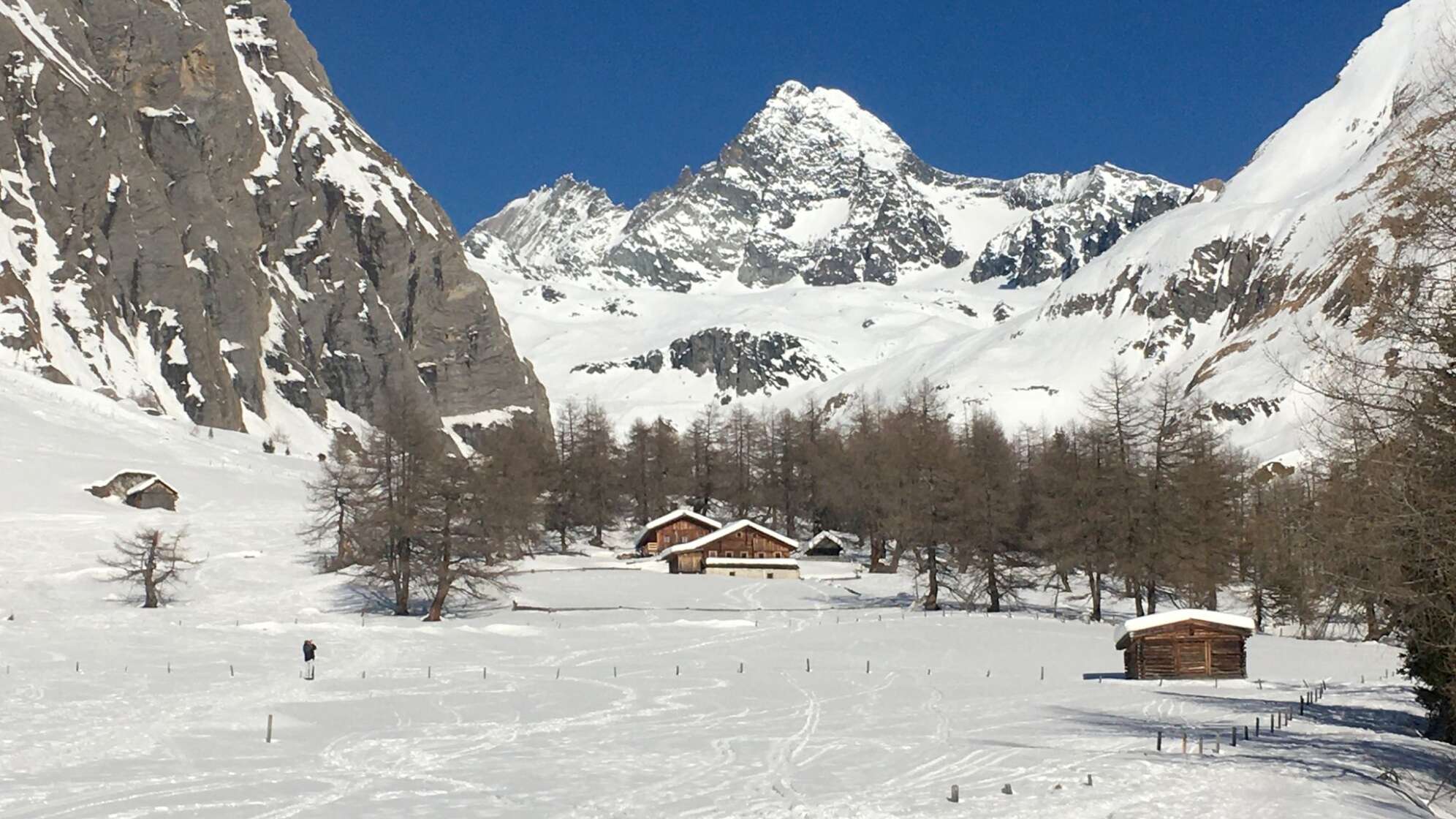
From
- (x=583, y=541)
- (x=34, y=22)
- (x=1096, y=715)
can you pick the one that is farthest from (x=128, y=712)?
(x=34, y=22)

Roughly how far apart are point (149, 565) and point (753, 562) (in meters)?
35.2

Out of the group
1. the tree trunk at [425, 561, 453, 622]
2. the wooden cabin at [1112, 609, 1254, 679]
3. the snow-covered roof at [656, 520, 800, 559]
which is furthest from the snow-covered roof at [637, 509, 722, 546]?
the wooden cabin at [1112, 609, 1254, 679]

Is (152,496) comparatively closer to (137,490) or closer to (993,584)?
(137,490)

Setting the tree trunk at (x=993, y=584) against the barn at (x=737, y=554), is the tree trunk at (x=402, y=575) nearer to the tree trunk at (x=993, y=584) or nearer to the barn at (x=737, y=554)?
the barn at (x=737, y=554)

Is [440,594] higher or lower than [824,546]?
lower

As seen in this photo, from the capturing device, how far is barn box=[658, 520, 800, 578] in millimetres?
74250

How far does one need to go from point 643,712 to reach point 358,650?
15593 mm

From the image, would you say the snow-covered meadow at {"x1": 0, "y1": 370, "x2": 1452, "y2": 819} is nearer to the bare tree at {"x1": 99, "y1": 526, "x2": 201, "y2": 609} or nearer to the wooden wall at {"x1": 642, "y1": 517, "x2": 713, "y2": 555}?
the bare tree at {"x1": 99, "y1": 526, "x2": 201, "y2": 609}

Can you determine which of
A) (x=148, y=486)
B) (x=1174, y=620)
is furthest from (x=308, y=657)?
(x=148, y=486)

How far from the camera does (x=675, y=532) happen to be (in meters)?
82.6

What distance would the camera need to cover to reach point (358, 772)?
2164 centimetres

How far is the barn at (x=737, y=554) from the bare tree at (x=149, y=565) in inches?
1117

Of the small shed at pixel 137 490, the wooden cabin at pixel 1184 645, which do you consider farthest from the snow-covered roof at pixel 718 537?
the wooden cabin at pixel 1184 645

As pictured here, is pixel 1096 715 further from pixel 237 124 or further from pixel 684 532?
pixel 237 124
